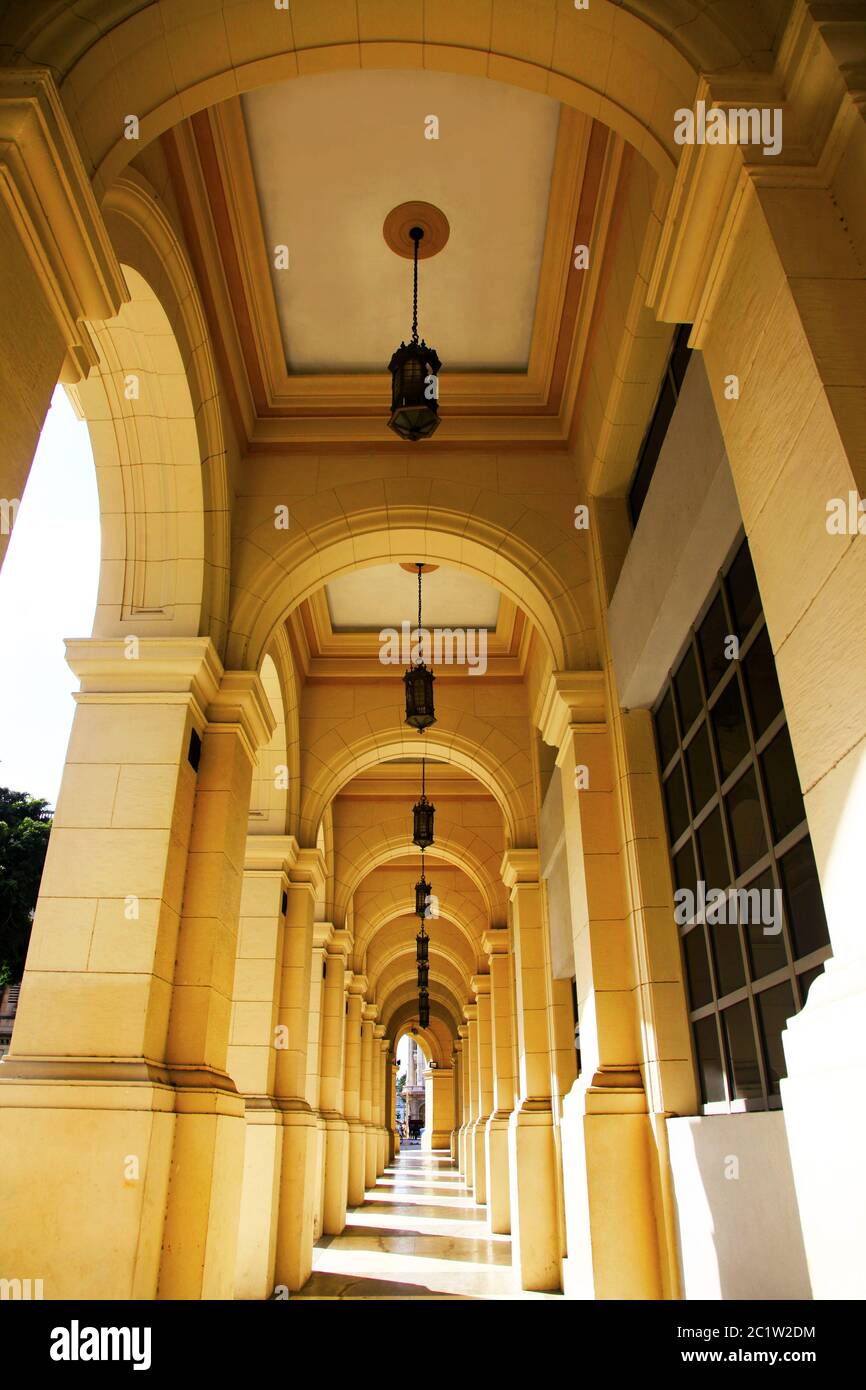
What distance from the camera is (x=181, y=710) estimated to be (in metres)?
5.42

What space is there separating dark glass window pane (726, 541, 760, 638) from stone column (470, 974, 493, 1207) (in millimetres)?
12778

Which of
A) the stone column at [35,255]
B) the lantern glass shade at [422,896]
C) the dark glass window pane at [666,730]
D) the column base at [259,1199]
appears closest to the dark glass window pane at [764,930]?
the dark glass window pane at [666,730]

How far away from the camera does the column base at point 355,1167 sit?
15.1 meters

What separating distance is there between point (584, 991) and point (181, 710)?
10.3ft

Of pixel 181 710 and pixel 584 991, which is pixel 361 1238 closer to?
pixel 584 991

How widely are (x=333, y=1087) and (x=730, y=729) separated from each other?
387 inches

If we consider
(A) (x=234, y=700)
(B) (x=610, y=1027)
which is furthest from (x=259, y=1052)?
(B) (x=610, y=1027)

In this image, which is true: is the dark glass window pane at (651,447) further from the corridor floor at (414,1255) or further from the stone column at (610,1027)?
the corridor floor at (414,1255)

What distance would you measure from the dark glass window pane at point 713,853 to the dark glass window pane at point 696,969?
37 centimetres

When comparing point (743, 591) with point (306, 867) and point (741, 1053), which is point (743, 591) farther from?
point (306, 867)

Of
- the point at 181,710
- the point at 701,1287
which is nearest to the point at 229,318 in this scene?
the point at 181,710

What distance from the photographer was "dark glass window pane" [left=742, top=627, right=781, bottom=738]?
12.4ft

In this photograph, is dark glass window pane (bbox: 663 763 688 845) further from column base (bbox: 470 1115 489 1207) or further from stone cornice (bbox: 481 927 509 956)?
column base (bbox: 470 1115 489 1207)

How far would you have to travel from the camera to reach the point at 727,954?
4312 mm
